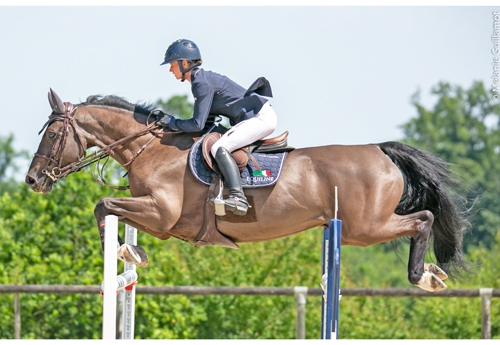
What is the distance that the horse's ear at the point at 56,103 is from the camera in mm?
6047

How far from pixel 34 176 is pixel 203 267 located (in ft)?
24.2

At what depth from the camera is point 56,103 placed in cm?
606

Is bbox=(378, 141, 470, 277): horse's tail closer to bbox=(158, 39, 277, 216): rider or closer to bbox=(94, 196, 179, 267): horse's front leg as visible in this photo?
bbox=(158, 39, 277, 216): rider

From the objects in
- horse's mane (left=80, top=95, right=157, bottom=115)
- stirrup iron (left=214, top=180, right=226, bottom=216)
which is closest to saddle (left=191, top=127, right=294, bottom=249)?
stirrup iron (left=214, top=180, right=226, bottom=216)

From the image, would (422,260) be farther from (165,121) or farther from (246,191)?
(165,121)

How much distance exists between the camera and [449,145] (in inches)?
1871

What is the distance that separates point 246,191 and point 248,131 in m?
0.47

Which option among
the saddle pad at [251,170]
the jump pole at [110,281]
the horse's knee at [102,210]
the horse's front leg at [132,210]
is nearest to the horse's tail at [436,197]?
the saddle pad at [251,170]

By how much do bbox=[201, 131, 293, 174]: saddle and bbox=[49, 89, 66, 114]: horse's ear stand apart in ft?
3.95

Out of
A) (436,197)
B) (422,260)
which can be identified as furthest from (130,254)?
(436,197)

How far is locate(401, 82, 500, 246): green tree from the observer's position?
4509 cm

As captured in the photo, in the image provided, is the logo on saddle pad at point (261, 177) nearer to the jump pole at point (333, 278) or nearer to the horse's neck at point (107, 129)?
the jump pole at point (333, 278)

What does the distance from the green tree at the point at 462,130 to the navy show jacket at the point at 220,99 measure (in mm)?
38680

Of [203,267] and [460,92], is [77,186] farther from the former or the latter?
[460,92]
